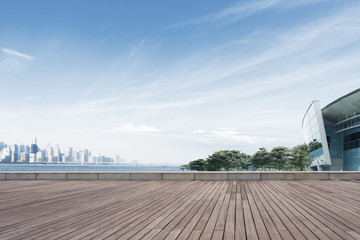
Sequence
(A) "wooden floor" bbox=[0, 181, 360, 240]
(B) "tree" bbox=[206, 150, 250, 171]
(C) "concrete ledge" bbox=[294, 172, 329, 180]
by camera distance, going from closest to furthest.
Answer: (A) "wooden floor" bbox=[0, 181, 360, 240], (C) "concrete ledge" bbox=[294, 172, 329, 180], (B) "tree" bbox=[206, 150, 250, 171]

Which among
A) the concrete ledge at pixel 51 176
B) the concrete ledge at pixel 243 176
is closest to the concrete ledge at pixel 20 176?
the concrete ledge at pixel 51 176

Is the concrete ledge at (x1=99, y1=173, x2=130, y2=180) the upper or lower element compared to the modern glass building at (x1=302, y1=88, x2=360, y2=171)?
lower

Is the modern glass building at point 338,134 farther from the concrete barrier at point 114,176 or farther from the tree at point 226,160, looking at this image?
the tree at point 226,160

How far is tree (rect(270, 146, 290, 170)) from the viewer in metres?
72.6

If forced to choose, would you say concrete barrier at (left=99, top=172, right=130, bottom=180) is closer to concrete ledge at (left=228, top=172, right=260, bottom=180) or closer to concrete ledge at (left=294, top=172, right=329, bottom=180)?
concrete ledge at (left=228, top=172, right=260, bottom=180)

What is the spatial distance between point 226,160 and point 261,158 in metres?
9.86

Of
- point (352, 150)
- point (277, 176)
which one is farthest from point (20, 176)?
point (352, 150)

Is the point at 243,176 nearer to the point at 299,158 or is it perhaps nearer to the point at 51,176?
the point at 51,176

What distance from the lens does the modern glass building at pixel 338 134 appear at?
36.6 meters

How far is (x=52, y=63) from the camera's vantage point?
34.0 meters

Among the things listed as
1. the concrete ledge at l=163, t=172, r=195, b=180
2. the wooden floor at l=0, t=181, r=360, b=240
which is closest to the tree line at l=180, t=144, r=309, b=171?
the concrete ledge at l=163, t=172, r=195, b=180

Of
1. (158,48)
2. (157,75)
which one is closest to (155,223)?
(158,48)

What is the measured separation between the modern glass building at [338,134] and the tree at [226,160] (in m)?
34.6

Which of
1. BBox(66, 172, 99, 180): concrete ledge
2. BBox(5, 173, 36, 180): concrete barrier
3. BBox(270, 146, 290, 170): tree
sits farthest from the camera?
BBox(270, 146, 290, 170): tree
